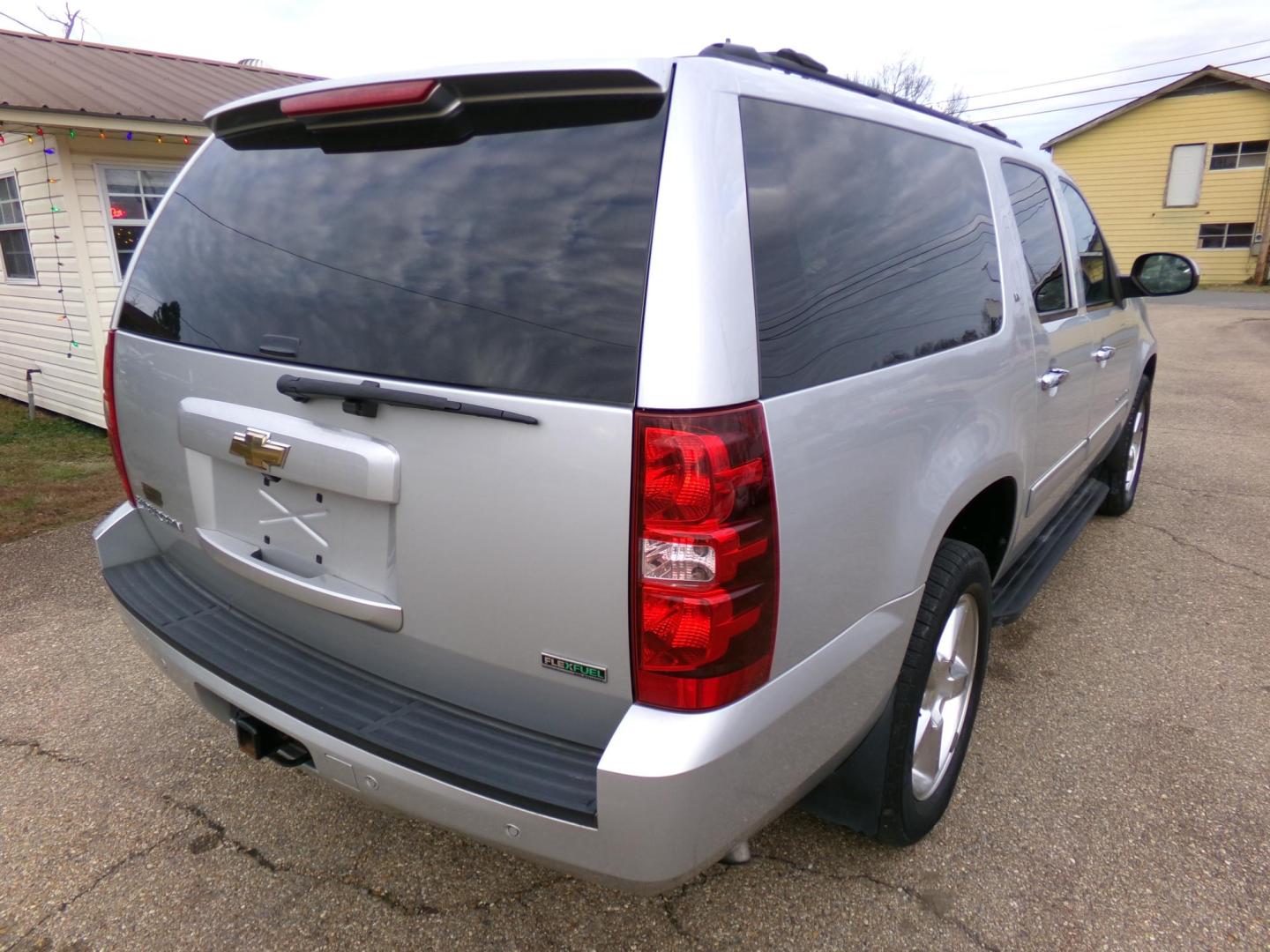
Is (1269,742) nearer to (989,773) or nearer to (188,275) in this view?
(989,773)

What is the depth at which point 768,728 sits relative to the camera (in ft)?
5.37

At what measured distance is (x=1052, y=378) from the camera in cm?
291

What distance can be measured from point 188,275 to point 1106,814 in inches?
119

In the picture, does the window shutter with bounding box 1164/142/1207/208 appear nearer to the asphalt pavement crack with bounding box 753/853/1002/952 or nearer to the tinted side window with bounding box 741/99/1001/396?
the tinted side window with bounding box 741/99/1001/396

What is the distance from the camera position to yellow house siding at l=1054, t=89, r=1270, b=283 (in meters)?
27.0

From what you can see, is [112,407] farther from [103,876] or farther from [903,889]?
[903,889]

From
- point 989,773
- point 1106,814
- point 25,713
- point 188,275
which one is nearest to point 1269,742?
point 1106,814

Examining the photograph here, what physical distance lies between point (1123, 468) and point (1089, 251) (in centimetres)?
179

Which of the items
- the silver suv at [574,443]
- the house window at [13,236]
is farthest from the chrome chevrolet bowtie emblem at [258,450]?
the house window at [13,236]

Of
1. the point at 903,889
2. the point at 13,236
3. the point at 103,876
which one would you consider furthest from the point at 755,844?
the point at 13,236

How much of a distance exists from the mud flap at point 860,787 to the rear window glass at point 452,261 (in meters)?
1.19

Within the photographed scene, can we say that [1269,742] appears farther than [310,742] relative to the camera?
Yes

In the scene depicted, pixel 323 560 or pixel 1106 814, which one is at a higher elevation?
pixel 323 560

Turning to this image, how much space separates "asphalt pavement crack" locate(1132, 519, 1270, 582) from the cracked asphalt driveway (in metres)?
0.74
